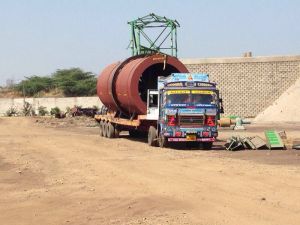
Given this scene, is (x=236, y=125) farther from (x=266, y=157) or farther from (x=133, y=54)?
(x=266, y=157)

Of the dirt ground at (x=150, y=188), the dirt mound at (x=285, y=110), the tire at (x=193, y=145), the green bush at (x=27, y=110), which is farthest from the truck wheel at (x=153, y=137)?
the green bush at (x=27, y=110)

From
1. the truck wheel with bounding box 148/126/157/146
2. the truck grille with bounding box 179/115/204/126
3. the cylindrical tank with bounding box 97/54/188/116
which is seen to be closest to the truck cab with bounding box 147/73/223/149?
the truck grille with bounding box 179/115/204/126

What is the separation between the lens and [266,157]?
1897cm

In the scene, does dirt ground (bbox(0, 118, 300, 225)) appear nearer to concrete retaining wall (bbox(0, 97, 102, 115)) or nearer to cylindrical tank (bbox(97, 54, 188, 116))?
cylindrical tank (bbox(97, 54, 188, 116))

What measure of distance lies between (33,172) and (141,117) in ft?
35.8

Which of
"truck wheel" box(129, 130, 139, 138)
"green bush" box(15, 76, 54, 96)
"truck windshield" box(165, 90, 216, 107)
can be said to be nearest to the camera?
"truck windshield" box(165, 90, 216, 107)

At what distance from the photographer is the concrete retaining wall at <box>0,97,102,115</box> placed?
2879 inches

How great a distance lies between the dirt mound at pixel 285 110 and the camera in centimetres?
4484

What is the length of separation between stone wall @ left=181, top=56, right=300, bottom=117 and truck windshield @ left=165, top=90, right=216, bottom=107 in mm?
25761

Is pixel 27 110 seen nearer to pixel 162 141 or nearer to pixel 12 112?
pixel 12 112

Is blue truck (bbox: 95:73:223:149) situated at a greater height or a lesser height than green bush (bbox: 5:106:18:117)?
greater

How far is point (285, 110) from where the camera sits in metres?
45.5

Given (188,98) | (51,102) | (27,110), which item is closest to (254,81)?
(188,98)

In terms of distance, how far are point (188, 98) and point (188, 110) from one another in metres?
0.52
